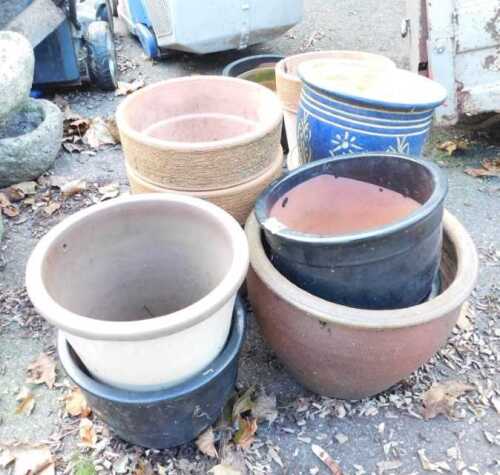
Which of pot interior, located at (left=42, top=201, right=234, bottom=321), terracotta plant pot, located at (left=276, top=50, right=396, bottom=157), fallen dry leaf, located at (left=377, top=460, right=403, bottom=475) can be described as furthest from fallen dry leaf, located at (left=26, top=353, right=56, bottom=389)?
terracotta plant pot, located at (left=276, top=50, right=396, bottom=157)

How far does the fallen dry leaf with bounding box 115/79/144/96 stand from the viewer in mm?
4422

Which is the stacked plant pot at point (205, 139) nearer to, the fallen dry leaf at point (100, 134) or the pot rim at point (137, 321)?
the pot rim at point (137, 321)

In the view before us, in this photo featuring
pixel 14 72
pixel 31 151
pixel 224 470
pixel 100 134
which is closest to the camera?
pixel 224 470

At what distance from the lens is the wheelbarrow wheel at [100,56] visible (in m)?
4.21

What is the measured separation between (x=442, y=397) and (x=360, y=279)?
659 mm

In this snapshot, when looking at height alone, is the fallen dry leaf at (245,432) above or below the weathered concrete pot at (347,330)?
below

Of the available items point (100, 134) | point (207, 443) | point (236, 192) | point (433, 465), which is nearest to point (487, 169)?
point (236, 192)

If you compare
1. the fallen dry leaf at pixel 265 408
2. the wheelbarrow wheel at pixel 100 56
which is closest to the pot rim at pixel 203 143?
the fallen dry leaf at pixel 265 408

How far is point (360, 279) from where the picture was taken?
1.64 meters

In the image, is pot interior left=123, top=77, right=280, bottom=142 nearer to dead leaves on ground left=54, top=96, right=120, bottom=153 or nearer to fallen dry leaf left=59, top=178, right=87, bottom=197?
fallen dry leaf left=59, top=178, right=87, bottom=197

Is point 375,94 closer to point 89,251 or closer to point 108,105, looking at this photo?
point 89,251

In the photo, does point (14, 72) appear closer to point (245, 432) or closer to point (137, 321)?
point (137, 321)

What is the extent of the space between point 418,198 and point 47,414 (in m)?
1.53

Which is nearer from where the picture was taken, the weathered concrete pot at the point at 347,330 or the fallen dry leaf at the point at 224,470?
the weathered concrete pot at the point at 347,330
